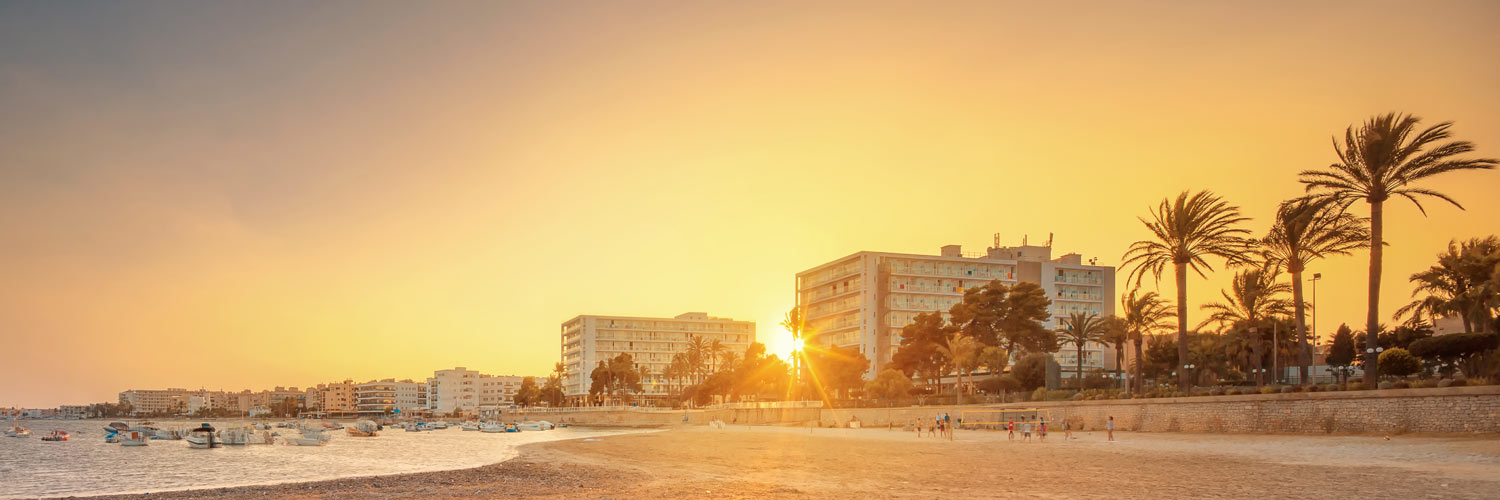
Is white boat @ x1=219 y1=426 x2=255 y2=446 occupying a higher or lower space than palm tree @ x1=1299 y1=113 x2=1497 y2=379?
lower

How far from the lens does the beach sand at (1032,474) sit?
21.3 metres

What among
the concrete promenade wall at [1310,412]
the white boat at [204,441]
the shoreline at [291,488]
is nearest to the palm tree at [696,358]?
the white boat at [204,441]

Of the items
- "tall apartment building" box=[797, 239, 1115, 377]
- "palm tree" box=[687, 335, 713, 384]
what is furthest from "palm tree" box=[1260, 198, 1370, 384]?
"palm tree" box=[687, 335, 713, 384]

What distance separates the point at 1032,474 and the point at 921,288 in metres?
106

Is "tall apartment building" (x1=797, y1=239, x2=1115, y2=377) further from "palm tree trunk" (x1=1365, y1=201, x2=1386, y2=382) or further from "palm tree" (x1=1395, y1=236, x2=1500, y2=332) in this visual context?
"palm tree trunk" (x1=1365, y1=201, x2=1386, y2=382)

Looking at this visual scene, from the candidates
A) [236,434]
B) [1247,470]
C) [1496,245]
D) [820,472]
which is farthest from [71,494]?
[1496,245]

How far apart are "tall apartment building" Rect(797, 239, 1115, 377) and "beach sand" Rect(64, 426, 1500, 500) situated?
87173 millimetres

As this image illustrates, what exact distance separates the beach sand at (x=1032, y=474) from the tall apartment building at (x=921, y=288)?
8717cm

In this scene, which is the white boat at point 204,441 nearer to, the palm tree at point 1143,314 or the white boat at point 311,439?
the white boat at point 311,439

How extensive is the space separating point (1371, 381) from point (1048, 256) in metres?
103

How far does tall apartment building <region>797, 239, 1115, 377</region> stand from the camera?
130m

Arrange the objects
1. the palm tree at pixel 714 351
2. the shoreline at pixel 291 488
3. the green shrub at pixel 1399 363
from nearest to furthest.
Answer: the shoreline at pixel 291 488
the green shrub at pixel 1399 363
the palm tree at pixel 714 351

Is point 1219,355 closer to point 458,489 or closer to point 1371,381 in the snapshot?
point 1371,381

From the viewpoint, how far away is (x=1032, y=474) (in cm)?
2659
